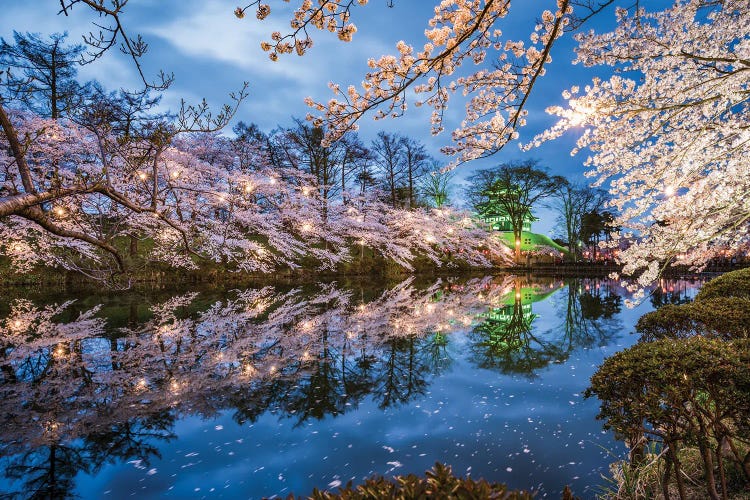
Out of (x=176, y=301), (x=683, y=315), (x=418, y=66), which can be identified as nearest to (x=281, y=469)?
(x=418, y=66)

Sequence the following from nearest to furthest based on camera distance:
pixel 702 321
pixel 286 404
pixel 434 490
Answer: pixel 434 490 < pixel 702 321 < pixel 286 404

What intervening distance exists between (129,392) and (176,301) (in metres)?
10.9

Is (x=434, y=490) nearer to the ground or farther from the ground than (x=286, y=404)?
farther from the ground

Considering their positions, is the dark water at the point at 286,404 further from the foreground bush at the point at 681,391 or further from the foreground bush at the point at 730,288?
the foreground bush at the point at 730,288

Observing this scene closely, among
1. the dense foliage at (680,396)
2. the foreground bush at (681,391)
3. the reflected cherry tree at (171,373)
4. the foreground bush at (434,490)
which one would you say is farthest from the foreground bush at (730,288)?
the foreground bush at (434,490)

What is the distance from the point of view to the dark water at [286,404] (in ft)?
12.9

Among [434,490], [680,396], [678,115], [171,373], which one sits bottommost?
[171,373]

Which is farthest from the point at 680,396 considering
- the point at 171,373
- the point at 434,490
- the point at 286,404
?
the point at 171,373

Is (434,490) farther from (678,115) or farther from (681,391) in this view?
(678,115)

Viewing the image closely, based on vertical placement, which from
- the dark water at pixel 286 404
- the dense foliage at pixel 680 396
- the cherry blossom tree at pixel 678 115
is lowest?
the dark water at pixel 286 404

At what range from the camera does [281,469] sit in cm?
402

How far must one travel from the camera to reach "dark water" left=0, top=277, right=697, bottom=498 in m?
3.94

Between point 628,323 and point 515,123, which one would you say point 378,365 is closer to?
point 515,123

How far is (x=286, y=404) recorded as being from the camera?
18.4 ft
